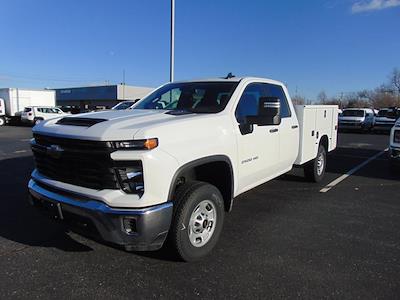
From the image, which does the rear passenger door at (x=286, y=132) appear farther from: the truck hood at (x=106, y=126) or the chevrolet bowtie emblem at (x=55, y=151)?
the chevrolet bowtie emblem at (x=55, y=151)

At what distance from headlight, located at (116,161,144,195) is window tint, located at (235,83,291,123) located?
63.1 inches

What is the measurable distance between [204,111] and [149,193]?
1.49 metres

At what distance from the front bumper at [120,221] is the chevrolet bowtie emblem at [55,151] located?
1.30 feet

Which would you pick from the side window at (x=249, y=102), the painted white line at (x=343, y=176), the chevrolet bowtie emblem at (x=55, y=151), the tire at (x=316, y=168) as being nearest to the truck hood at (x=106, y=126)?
the chevrolet bowtie emblem at (x=55, y=151)

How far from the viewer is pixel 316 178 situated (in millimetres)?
7504

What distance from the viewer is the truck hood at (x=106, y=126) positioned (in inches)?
127

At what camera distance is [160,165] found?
3.26m

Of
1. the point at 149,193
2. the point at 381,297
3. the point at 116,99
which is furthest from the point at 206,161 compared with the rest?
the point at 116,99

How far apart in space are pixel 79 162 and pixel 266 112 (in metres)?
2.14

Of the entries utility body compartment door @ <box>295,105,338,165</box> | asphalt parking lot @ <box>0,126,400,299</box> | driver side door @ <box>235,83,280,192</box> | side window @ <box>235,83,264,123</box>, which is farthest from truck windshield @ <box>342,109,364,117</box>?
side window @ <box>235,83,264,123</box>

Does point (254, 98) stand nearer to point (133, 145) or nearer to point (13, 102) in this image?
point (133, 145)

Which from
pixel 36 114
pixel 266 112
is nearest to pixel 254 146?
pixel 266 112

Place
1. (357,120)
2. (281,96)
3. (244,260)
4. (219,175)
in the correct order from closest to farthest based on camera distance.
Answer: (244,260), (219,175), (281,96), (357,120)

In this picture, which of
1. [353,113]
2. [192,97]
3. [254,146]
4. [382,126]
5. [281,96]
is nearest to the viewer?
[254,146]
